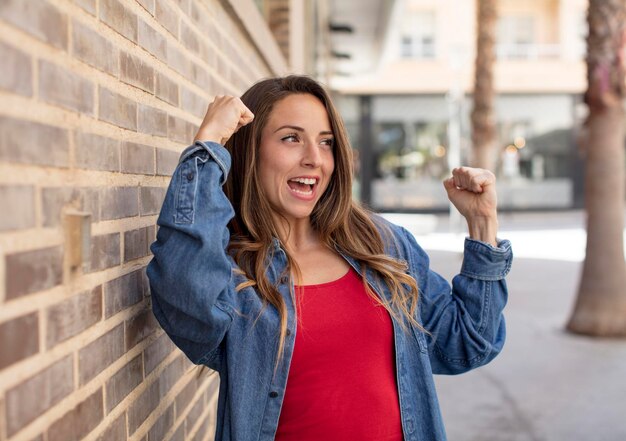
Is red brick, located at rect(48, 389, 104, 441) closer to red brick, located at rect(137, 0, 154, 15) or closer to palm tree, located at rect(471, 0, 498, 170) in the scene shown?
red brick, located at rect(137, 0, 154, 15)

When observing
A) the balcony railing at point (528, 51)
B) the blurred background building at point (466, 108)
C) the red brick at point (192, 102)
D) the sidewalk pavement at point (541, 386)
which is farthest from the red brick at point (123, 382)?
the balcony railing at point (528, 51)

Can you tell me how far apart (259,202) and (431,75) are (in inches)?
→ 1033

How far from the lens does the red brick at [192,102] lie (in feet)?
8.45

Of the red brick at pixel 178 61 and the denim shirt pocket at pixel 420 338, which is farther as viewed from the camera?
the red brick at pixel 178 61

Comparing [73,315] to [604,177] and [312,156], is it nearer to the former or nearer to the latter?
[312,156]

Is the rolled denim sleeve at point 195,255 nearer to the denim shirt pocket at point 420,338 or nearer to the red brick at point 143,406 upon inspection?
the red brick at point 143,406

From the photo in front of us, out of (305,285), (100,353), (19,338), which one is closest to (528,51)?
(305,285)

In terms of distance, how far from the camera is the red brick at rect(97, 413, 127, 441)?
1.74 meters

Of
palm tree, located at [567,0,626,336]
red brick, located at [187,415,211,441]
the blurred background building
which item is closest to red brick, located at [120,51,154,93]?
red brick, located at [187,415,211,441]

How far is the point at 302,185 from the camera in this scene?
234cm

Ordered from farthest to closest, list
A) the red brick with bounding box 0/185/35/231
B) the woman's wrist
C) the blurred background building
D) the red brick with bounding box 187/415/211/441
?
the blurred background building
the red brick with bounding box 187/415/211/441
the woman's wrist
the red brick with bounding box 0/185/35/231

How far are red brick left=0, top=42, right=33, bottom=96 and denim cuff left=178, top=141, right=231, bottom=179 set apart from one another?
2.01 feet

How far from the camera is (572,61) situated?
28031 millimetres

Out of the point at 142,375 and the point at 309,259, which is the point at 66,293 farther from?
the point at 309,259
